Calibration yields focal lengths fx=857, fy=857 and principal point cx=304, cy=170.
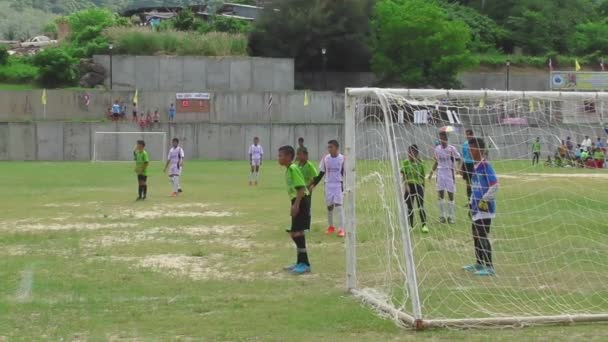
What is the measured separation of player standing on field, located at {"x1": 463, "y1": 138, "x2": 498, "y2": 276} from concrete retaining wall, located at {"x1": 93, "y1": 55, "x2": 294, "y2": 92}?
52.2 m

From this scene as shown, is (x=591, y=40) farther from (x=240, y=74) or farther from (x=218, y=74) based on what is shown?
(x=218, y=74)

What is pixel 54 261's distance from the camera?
504 inches

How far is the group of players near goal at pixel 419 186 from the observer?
11.4 metres

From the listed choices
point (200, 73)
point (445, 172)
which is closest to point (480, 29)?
point (200, 73)

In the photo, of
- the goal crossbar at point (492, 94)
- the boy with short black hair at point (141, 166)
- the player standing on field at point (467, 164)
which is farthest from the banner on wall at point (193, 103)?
the goal crossbar at point (492, 94)

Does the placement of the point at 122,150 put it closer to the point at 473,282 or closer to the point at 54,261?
the point at 54,261

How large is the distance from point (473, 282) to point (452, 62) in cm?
5464

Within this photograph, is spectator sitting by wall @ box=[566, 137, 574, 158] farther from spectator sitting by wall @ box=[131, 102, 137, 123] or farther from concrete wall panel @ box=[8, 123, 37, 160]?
concrete wall panel @ box=[8, 123, 37, 160]

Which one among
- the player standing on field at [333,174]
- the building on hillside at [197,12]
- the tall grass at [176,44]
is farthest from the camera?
the building on hillside at [197,12]

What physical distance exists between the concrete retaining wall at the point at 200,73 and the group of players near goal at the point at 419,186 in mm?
47094

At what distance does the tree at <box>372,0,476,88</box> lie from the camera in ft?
210

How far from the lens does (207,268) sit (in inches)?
480

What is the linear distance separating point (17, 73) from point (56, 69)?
4.94 meters

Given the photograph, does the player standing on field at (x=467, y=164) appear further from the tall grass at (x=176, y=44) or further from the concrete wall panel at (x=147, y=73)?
the tall grass at (x=176, y=44)
